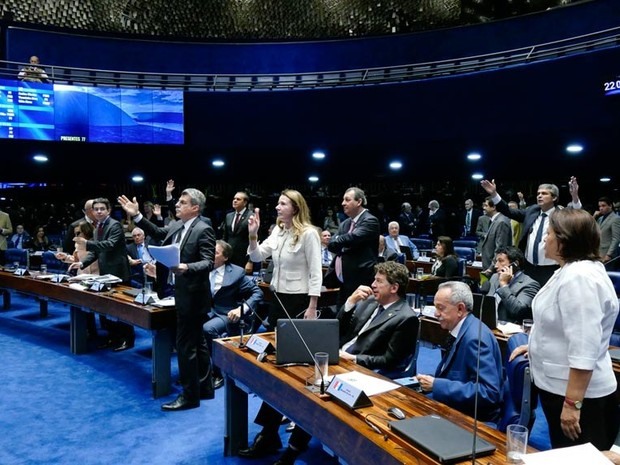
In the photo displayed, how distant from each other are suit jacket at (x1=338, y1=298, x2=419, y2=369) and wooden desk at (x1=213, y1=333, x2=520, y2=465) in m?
0.20

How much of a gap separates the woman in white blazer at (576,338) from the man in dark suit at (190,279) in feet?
6.68

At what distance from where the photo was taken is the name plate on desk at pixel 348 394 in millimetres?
1802

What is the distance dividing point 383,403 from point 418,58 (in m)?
10.6

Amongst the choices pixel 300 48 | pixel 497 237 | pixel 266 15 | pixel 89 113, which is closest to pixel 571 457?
pixel 497 237

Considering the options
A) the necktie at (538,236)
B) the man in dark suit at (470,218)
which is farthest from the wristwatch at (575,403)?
the man in dark suit at (470,218)

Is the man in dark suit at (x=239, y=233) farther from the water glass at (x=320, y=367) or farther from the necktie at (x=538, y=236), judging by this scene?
the water glass at (x=320, y=367)

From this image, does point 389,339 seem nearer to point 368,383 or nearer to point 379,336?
point 379,336

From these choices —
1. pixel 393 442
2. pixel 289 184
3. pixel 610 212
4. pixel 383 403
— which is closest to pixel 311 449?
pixel 383 403

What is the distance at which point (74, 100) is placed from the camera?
9070 mm

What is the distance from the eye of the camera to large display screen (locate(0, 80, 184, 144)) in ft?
28.2

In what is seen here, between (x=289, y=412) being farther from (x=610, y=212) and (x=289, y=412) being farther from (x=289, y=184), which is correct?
(x=289, y=184)

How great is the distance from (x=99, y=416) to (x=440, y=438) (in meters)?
2.67

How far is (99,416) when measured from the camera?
3.43m

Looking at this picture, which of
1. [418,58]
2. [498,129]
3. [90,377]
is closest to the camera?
[90,377]
